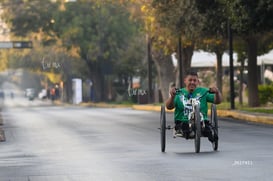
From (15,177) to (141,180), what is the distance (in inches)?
79.0

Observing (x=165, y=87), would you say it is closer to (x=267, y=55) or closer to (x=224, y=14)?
(x=267, y=55)

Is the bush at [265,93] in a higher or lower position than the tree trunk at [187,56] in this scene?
lower

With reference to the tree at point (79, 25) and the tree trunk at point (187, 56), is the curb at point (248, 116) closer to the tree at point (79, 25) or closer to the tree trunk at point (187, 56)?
the tree trunk at point (187, 56)

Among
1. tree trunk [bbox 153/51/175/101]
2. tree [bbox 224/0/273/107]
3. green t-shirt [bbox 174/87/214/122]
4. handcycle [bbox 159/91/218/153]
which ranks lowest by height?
handcycle [bbox 159/91/218/153]

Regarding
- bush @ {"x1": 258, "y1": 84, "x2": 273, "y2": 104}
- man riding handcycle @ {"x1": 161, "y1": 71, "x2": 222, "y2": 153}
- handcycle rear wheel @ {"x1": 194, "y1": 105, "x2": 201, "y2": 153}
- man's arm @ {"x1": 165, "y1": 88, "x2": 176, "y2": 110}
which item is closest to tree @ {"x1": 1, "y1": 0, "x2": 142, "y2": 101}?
bush @ {"x1": 258, "y1": 84, "x2": 273, "y2": 104}

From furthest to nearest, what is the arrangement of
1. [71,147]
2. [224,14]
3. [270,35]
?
[270,35] < [224,14] < [71,147]

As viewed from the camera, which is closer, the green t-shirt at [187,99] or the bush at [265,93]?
the green t-shirt at [187,99]

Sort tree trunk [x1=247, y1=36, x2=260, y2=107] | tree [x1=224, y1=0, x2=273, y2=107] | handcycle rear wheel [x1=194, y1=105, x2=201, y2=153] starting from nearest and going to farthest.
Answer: handcycle rear wheel [x1=194, y1=105, x2=201, y2=153] < tree [x1=224, y1=0, x2=273, y2=107] < tree trunk [x1=247, y1=36, x2=260, y2=107]

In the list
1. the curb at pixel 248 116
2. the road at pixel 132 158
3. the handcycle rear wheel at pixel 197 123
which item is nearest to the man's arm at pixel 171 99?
the handcycle rear wheel at pixel 197 123

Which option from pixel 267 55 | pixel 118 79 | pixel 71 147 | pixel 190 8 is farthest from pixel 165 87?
pixel 71 147

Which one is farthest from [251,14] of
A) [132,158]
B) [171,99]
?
[132,158]

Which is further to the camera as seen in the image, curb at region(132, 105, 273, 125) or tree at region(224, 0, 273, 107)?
tree at region(224, 0, 273, 107)

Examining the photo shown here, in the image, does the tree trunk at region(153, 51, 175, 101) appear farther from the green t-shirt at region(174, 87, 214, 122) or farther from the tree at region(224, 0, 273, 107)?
the green t-shirt at region(174, 87, 214, 122)

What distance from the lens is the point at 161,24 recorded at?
38250 millimetres
